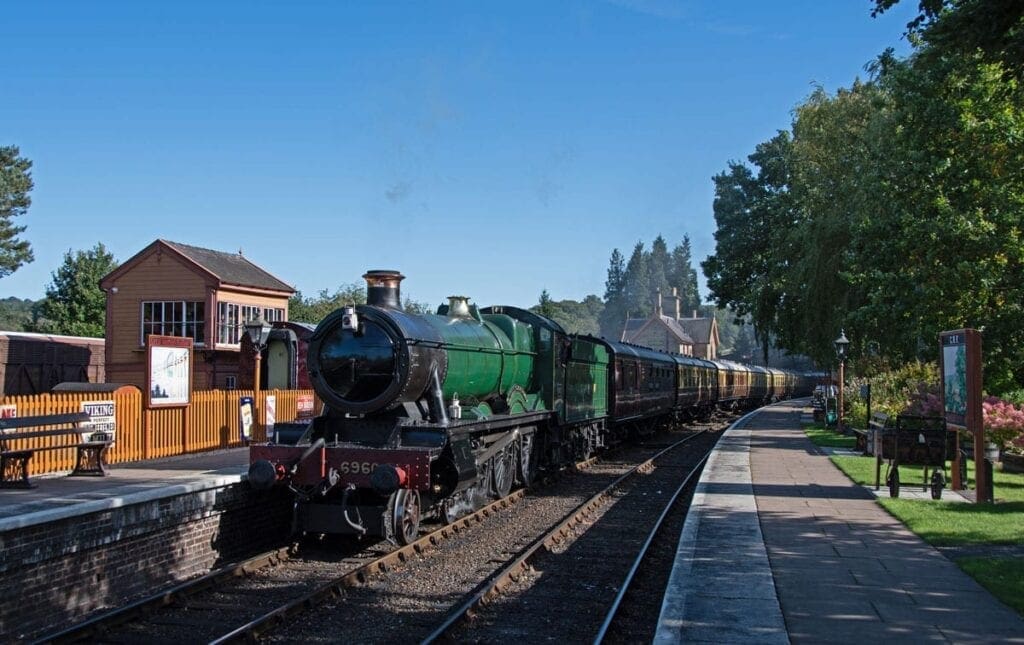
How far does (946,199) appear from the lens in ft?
64.5

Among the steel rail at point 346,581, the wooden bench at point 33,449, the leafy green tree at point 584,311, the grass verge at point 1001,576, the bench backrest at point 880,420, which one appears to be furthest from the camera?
the leafy green tree at point 584,311

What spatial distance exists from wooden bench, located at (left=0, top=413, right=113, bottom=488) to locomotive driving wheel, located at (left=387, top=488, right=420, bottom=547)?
15.6 ft

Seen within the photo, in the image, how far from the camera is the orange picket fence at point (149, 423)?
42.7 ft

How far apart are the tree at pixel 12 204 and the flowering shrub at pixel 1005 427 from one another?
5097 cm

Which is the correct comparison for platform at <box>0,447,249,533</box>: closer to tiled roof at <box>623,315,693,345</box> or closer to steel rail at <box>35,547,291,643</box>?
steel rail at <box>35,547,291,643</box>

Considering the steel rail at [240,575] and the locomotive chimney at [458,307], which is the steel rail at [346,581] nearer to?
the steel rail at [240,575]

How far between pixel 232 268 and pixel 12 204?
26931mm

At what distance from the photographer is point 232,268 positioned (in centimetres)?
3203

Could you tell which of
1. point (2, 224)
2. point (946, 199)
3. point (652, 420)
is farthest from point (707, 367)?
point (2, 224)

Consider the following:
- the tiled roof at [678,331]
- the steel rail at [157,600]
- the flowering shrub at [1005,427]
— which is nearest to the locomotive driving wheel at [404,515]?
the steel rail at [157,600]

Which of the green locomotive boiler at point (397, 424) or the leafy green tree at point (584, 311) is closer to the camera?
the green locomotive boiler at point (397, 424)

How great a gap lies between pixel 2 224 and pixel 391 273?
48.1 m

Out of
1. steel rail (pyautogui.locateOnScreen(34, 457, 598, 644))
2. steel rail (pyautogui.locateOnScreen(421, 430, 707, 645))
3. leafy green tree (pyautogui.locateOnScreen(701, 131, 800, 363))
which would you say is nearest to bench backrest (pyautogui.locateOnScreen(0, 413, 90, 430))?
steel rail (pyautogui.locateOnScreen(34, 457, 598, 644))

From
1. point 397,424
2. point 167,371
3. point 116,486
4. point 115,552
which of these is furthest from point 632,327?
point 115,552
